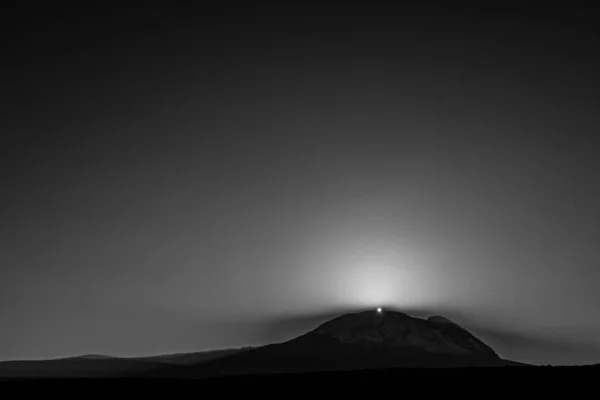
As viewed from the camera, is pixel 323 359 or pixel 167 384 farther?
pixel 323 359

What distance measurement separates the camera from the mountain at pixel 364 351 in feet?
502

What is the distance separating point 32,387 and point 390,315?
158m

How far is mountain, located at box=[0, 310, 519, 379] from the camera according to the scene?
391 feet

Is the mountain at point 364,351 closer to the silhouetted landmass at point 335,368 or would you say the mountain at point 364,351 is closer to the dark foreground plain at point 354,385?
the silhouetted landmass at point 335,368

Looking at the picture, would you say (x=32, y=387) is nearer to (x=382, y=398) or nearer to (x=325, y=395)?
(x=325, y=395)

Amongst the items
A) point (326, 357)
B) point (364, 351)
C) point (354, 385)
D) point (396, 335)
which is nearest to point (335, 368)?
point (326, 357)

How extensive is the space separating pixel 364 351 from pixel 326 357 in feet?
39.1

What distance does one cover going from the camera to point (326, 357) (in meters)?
167

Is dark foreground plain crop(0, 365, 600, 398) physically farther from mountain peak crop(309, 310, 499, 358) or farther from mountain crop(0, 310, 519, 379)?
mountain peak crop(309, 310, 499, 358)

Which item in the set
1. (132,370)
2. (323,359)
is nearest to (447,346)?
(323,359)

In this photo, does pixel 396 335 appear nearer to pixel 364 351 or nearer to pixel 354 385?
pixel 364 351

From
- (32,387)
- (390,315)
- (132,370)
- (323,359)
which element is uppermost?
(390,315)

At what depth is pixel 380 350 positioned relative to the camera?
175375 millimetres

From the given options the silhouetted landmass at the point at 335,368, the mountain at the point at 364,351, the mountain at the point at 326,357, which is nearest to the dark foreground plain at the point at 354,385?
the silhouetted landmass at the point at 335,368
